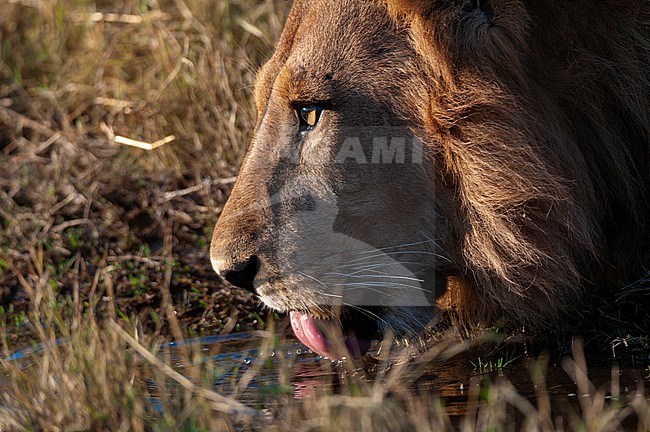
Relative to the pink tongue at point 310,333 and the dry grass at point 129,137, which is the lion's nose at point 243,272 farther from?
the dry grass at point 129,137

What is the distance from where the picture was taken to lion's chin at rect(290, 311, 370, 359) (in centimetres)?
353

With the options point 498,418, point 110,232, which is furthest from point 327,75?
point 110,232

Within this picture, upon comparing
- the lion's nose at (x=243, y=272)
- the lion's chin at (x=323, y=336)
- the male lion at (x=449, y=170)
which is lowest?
the lion's chin at (x=323, y=336)

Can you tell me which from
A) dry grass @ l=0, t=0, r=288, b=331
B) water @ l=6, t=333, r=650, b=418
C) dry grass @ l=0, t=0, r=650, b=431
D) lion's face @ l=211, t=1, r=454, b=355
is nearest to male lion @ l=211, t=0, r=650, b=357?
lion's face @ l=211, t=1, r=454, b=355

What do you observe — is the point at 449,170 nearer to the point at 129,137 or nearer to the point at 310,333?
the point at 310,333

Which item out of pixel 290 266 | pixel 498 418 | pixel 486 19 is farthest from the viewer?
pixel 290 266

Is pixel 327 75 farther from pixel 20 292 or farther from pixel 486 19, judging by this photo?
pixel 20 292

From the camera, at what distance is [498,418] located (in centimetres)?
274

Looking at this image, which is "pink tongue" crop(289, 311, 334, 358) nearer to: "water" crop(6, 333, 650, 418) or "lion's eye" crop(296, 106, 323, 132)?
"water" crop(6, 333, 650, 418)

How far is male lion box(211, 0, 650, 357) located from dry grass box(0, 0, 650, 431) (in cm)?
26

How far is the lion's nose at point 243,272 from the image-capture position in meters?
3.42

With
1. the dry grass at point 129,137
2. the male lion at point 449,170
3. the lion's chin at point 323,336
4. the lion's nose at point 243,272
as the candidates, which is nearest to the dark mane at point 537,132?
the male lion at point 449,170

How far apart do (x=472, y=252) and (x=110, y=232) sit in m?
2.40

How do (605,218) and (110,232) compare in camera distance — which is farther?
(110,232)
